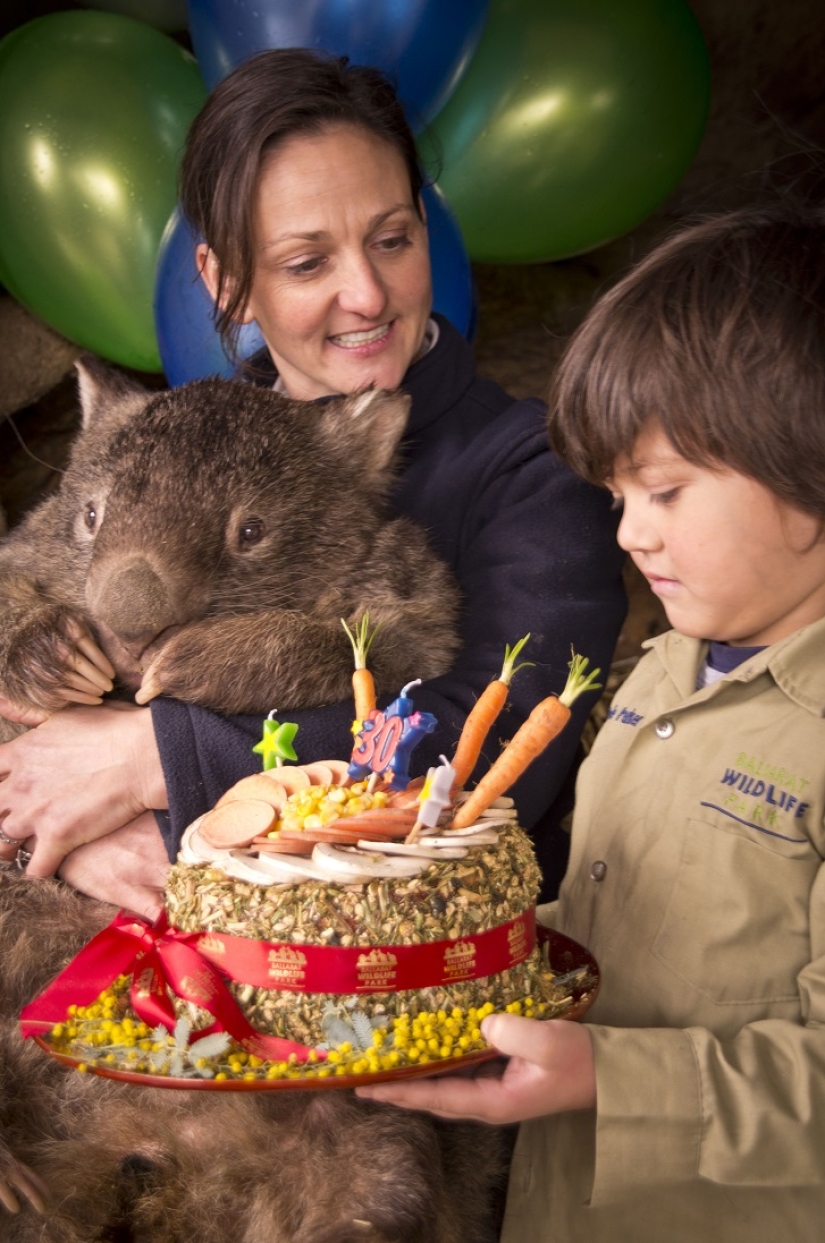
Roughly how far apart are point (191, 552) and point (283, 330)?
1.87 feet

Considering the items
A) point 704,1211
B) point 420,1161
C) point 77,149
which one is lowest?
point 704,1211

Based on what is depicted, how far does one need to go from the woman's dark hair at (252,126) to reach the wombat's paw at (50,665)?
0.68 meters

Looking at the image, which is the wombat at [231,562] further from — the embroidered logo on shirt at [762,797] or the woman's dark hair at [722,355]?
the embroidered logo on shirt at [762,797]

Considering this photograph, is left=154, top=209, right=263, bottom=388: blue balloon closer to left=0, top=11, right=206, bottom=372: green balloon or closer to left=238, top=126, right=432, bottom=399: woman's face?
left=0, top=11, right=206, bottom=372: green balloon

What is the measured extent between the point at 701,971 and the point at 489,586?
2.65 ft

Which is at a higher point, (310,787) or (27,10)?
(27,10)

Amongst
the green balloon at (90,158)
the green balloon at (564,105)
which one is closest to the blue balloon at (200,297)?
the green balloon at (90,158)

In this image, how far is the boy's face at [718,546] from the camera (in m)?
1.50

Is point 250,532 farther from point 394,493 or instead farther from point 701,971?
point 701,971

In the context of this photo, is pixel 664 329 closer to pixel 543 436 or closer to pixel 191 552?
pixel 543 436

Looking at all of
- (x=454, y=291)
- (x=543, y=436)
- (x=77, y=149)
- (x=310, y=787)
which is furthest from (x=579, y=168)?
(x=310, y=787)

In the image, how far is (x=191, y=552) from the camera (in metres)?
1.94

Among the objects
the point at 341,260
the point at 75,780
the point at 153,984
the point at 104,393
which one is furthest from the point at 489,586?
the point at 153,984

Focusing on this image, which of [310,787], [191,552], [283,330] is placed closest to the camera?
[310,787]
